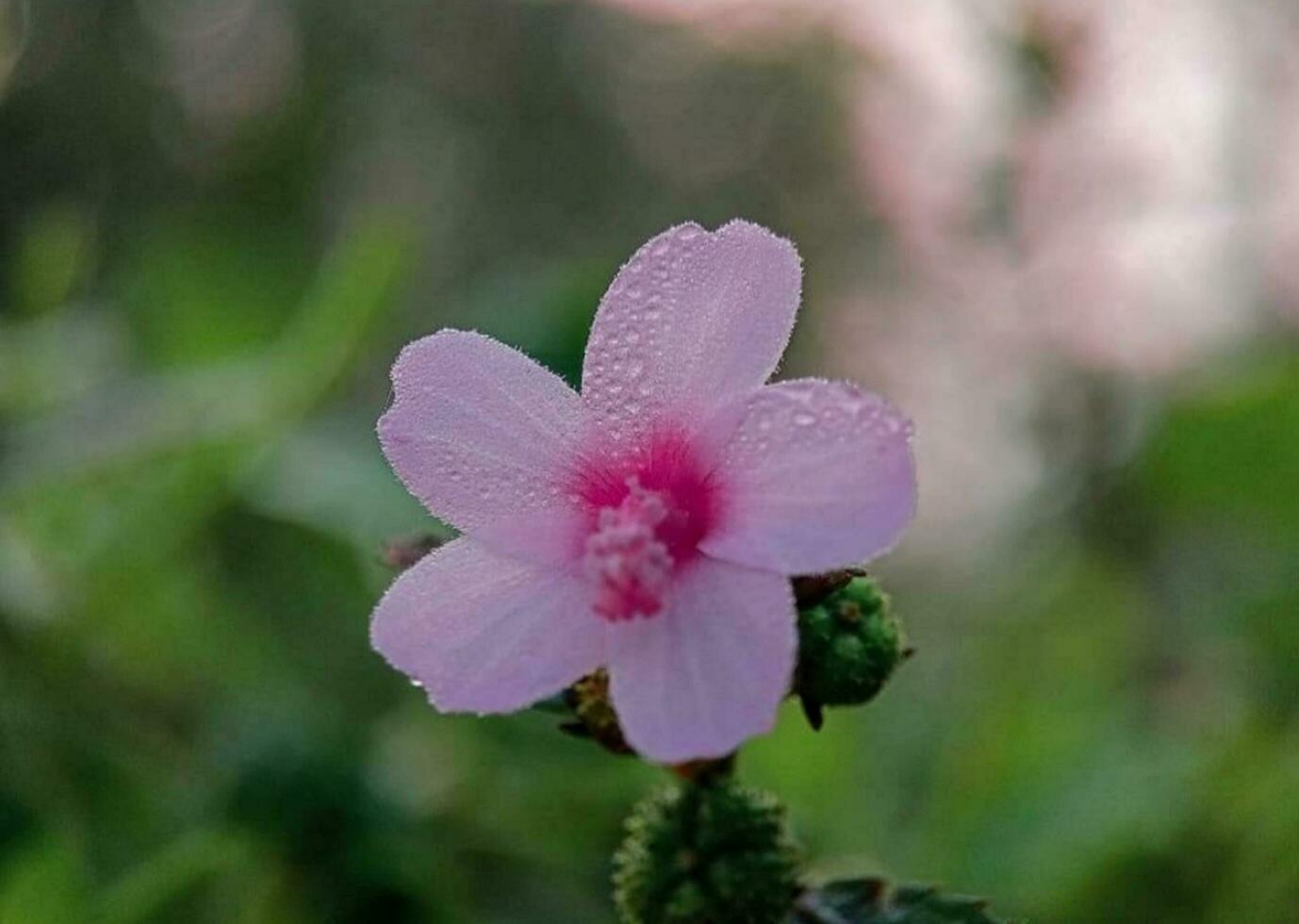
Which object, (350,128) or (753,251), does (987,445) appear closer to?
(753,251)

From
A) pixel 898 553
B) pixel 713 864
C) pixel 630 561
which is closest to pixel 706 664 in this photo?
pixel 630 561

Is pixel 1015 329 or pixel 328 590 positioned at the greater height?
pixel 1015 329

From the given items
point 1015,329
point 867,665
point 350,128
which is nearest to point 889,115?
point 1015,329

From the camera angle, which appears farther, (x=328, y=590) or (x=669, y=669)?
(x=328, y=590)

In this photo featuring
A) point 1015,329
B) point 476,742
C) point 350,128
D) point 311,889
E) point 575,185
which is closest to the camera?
point 311,889

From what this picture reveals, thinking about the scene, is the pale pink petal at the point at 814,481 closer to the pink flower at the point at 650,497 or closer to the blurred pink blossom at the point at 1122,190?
the pink flower at the point at 650,497

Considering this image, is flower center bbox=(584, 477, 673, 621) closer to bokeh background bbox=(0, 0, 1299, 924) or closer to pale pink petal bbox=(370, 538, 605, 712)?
pale pink petal bbox=(370, 538, 605, 712)

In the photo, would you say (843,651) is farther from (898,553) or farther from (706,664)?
(898,553)

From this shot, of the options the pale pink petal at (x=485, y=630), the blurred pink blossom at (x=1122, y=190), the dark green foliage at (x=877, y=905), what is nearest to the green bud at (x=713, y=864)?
the dark green foliage at (x=877, y=905)
